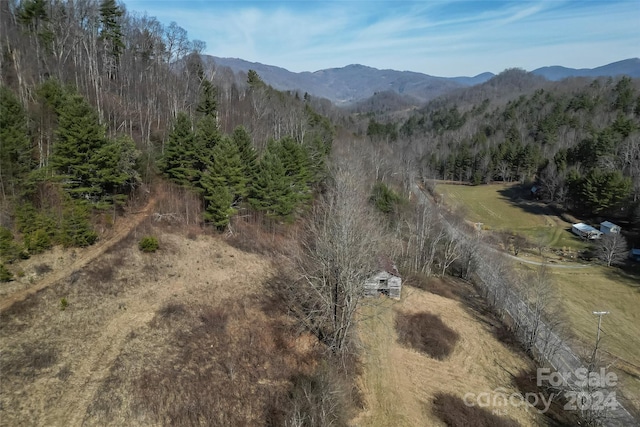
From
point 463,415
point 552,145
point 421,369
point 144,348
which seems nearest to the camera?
point 144,348

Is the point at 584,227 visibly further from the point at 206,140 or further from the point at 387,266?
the point at 206,140

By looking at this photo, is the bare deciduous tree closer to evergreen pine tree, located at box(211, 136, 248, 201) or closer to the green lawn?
evergreen pine tree, located at box(211, 136, 248, 201)

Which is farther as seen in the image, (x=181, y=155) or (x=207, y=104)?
(x=207, y=104)

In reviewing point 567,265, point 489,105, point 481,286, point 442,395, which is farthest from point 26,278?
point 489,105

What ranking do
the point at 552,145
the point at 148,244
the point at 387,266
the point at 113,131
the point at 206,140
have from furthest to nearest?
the point at 552,145
the point at 113,131
the point at 206,140
the point at 387,266
the point at 148,244

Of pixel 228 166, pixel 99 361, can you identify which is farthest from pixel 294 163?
pixel 99 361

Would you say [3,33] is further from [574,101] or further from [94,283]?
[574,101]

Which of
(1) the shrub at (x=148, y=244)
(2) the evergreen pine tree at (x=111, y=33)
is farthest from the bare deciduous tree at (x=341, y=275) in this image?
(2) the evergreen pine tree at (x=111, y=33)

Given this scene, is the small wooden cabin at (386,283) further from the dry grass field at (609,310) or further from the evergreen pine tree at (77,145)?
the evergreen pine tree at (77,145)
